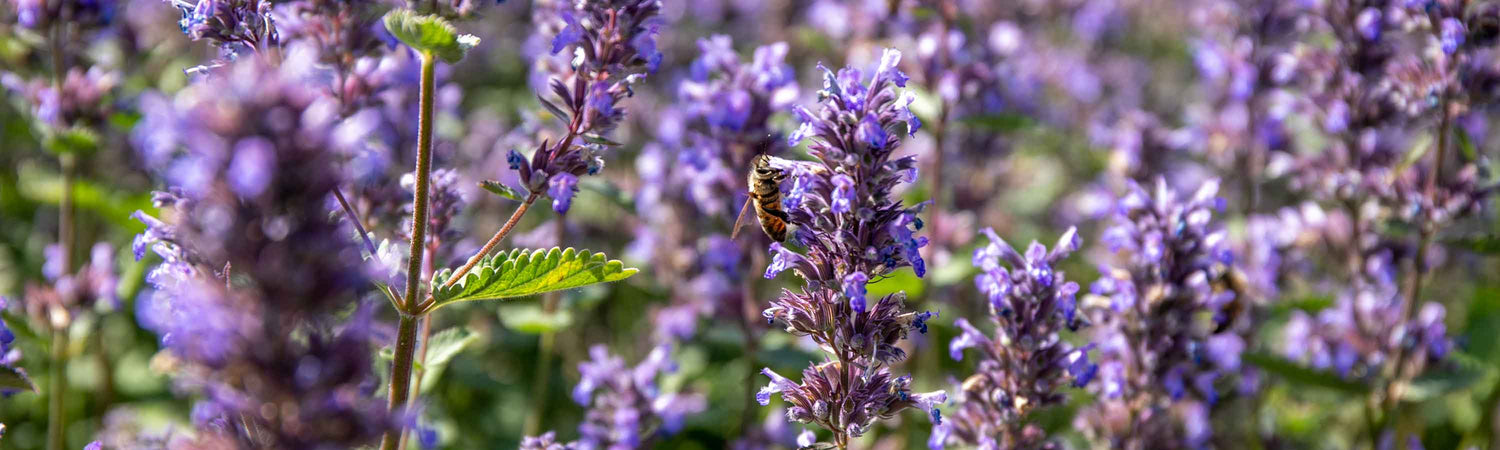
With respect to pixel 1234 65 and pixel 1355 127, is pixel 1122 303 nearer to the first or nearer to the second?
pixel 1355 127

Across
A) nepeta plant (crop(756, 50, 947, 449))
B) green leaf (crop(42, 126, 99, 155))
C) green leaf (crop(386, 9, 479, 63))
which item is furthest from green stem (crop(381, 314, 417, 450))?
green leaf (crop(42, 126, 99, 155))

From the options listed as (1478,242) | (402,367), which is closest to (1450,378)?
(1478,242)

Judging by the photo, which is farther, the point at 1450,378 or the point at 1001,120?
the point at 1001,120

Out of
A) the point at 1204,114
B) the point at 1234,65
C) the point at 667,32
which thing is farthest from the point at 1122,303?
the point at 667,32

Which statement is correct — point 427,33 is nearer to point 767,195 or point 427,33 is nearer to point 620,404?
point 767,195

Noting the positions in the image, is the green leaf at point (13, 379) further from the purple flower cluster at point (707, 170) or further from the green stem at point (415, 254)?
the purple flower cluster at point (707, 170)

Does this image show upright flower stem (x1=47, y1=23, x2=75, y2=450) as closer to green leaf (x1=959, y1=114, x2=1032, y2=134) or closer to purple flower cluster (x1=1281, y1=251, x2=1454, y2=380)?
green leaf (x1=959, y1=114, x2=1032, y2=134)
